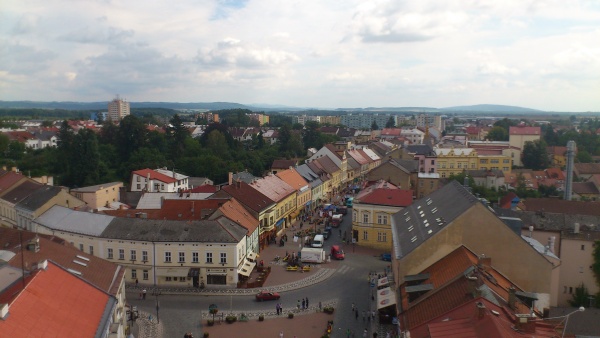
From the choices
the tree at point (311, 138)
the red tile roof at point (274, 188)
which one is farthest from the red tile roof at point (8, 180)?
the tree at point (311, 138)

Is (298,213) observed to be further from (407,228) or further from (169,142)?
(169,142)

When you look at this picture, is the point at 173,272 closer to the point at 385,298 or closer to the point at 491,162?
the point at 385,298

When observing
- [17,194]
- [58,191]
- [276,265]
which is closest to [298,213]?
[276,265]

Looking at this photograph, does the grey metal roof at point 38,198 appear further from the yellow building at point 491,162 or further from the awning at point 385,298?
the yellow building at point 491,162

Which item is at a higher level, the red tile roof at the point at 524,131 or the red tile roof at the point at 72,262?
the red tile roof at the point at 524,131

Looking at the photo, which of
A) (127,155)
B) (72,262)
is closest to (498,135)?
(127,155)

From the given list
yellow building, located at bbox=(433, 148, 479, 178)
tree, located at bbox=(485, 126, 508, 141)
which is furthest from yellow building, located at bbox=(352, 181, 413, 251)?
tree, located at bbox=(485, 126, 508, 141)
